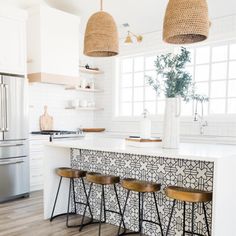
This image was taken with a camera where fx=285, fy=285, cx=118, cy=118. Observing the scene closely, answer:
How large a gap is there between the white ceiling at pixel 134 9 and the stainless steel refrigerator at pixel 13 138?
136cm

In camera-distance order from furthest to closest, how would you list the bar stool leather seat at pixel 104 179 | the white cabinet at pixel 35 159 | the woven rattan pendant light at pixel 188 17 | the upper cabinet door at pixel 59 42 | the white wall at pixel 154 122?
the upper cabinet door at pixel 59 42
the white cabinet at pixel 35 159
the white wall at pixel 154 122
the bar stool leather seat at pixel 104 179
the woven rattan pendant light at pixel 188 17

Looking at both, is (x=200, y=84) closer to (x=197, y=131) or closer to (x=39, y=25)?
(x=197, y=131)

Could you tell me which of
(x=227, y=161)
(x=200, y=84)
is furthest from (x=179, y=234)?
(x=200, y=84)

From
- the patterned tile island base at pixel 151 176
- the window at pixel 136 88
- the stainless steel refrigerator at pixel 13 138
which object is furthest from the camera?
the window at pixel 136 88

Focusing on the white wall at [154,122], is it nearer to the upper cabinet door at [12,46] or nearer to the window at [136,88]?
the window at [136,88]

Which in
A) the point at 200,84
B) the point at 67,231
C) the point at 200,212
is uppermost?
the point at 200,84

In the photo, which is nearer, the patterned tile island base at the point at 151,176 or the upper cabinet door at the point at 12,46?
the patterned tile island base at the point at 151,176

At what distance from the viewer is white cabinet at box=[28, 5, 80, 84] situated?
4758 millimetres

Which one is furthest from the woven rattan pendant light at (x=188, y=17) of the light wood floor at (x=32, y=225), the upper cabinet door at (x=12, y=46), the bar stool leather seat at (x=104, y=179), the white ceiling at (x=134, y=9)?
the upper cabinet door at (x=12, y=46)

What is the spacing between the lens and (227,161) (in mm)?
2234

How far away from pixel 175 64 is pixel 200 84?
1963 millimetres

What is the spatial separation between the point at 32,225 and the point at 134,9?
371cm

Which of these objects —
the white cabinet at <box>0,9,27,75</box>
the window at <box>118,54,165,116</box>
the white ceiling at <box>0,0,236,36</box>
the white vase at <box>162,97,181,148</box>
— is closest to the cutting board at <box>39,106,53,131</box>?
the white cabinet at <box>0,9,27,75</box>

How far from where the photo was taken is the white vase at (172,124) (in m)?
2.75
